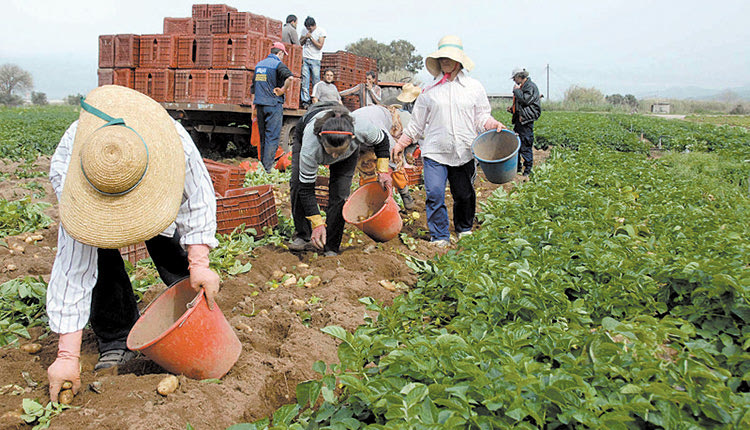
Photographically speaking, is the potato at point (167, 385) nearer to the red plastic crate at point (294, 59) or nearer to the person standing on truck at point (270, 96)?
the person standing on truck at point (270, 96)

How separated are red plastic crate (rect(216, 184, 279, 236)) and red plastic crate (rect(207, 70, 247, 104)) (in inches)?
176

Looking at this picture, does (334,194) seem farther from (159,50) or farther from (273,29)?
(159,50)

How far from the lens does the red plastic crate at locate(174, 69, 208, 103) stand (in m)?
9.77

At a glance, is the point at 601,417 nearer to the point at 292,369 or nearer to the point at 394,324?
the point at 394,324

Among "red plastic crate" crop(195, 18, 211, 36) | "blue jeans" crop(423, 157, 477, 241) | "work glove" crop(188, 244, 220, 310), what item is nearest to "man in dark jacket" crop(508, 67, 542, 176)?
"blue jeans" crop(423, 157, 477, 241)

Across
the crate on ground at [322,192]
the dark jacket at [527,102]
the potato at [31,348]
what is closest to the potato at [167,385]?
the potato at [31,348]

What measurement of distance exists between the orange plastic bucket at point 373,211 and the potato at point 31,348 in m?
2.28

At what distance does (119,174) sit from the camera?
204 centimetres

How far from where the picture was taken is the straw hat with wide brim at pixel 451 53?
197 inches

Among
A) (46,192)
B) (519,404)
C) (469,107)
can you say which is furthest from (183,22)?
(519,404)

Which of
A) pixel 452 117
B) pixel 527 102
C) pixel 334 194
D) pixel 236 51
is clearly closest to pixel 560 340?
pixel 334 194

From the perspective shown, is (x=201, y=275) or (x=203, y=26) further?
(x=203, y=26)

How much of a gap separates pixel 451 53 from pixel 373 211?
158 cm

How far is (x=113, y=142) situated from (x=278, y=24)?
886cm
